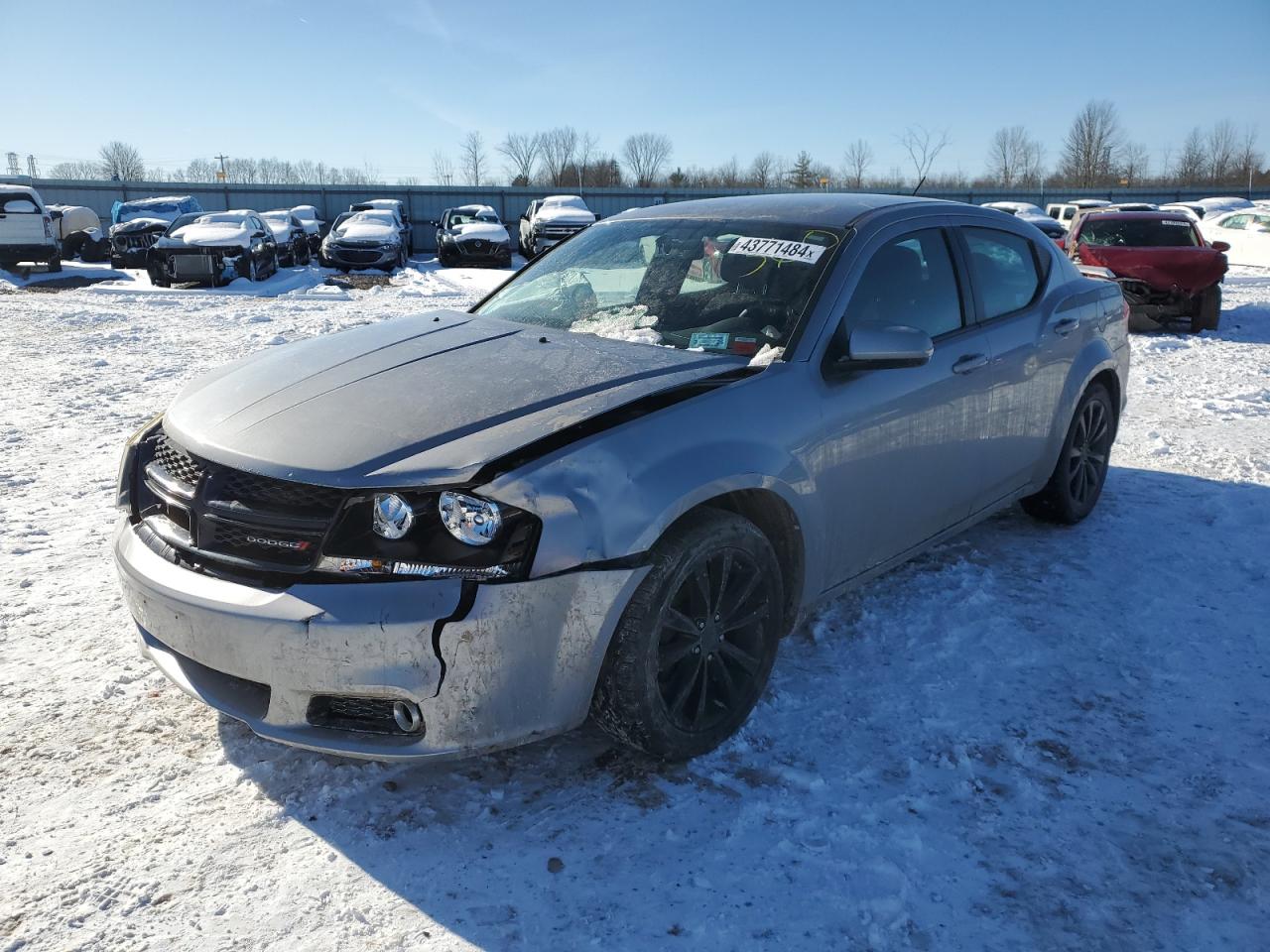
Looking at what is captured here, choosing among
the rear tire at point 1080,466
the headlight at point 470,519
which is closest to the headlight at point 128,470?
the headlight at point 470,519

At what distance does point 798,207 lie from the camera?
380 centimetres

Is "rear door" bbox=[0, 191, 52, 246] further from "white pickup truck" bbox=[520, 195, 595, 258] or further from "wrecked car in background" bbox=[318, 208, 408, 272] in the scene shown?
"white pickup truck" bbox=[520, 195, 595, 258]

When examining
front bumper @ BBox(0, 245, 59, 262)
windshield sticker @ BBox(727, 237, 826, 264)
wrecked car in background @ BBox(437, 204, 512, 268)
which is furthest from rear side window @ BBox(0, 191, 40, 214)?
windshield sticker @ BBox(727, 237, 826, 264)

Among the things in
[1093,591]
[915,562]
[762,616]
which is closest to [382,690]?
[762,616]

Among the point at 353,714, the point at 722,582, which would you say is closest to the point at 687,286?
the point at 722,582

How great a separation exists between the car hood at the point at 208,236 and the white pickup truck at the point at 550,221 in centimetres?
786

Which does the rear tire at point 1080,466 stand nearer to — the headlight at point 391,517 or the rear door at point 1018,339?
the rear door at point 1018,339

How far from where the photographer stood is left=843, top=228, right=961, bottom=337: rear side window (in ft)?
11.3

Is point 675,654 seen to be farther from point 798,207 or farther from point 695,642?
point 798,207

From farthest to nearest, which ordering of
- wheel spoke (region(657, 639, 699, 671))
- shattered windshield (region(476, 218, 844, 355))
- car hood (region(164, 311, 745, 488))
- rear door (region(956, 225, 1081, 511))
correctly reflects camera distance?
rear door (region(956, 225, 1081, 511)), shattered windshield (region(476, 218, 844, 355)), wheel spoke (region(657, 639, 699, 671)), car hood (region(164, 311, 745, 488))

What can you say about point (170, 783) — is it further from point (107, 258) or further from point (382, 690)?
point (107, 258)

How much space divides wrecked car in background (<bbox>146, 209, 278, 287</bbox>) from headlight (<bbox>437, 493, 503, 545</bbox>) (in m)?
17.5

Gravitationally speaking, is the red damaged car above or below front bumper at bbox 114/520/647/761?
above

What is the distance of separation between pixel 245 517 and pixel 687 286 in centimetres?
182
